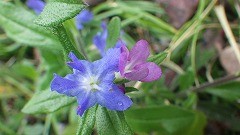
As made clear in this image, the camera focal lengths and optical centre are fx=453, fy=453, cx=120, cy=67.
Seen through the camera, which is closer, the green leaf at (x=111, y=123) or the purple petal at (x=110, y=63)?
the purple petal at (x=110, y=63)

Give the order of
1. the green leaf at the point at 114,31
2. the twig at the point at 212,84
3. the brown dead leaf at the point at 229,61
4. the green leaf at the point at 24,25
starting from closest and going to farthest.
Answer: the green leaf at the point at 114,31, the green leaf at the point at 24,25, the twig at the point at 212,84, the brown dead leaf at the point at 229,61

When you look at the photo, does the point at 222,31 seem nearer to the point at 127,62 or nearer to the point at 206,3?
the point at 206,3

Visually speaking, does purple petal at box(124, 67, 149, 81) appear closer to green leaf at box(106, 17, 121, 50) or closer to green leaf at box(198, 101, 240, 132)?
green leaf at box(106, 17, 121, 50)

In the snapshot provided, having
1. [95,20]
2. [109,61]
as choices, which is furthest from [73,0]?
[95,20]

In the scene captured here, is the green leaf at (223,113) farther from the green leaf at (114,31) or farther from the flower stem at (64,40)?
the flower stem at (64,40)

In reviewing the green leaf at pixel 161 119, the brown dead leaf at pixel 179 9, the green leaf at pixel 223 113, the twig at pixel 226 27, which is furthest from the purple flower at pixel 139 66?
the brown dead leaf at pixel 179 9
